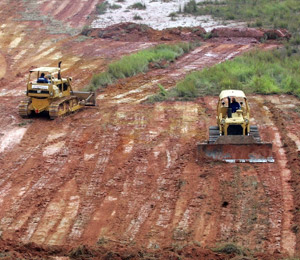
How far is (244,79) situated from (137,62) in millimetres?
6172

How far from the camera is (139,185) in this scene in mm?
16406

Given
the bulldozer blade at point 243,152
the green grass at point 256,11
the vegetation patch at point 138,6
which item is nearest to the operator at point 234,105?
the bulldozer blade at point 243,152

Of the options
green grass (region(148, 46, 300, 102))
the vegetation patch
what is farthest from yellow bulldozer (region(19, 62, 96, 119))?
the vegetation patch

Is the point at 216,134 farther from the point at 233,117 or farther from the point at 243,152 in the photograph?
the point at 243,152

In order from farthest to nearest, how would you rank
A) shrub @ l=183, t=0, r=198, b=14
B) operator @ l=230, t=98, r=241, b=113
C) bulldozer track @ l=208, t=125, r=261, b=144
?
shrub @ l=183, t=0, r=198, b=14, operator @ l=230, t=98, r=241, b=113, bulldozer track @ l=208, t=125, r=261, b=144

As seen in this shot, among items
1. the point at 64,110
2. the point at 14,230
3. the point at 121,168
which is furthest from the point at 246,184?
the point at 64,110

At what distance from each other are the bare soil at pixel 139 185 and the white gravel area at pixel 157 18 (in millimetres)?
16380

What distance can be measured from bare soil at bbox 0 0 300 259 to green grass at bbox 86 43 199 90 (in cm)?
122

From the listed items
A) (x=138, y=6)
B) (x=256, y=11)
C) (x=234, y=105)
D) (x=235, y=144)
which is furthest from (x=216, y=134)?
(x=138, y=6)

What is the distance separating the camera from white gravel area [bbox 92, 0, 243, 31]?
43031 mm

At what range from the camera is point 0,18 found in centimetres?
4634

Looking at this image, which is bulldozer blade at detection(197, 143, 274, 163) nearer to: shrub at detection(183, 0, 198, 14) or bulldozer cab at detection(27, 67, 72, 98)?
bulldozer cab at detection(27, 67, 72, 98)

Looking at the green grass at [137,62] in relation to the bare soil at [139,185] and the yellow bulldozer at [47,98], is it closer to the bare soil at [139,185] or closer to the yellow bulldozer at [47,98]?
the bare soil at [139,185]

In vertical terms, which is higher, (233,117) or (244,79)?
(233,117)
